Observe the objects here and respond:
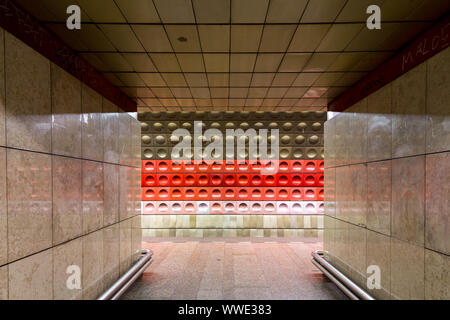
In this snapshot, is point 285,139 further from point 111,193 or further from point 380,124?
point 111,193

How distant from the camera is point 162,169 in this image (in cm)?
777

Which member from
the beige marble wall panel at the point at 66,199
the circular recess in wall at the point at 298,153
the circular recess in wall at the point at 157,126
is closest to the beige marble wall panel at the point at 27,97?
the beige marble wall panel at the point at 66,199

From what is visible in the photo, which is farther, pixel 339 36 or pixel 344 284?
pixel 344 284

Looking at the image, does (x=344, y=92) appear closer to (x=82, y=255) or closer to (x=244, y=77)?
(x=244, y=77)

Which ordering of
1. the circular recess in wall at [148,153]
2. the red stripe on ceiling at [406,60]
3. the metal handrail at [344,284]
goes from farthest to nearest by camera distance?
the circular recess in wall at [148,153] < the metal handrail at [344,284] < the red stripe on ceiling at [406,60]

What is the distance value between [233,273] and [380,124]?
369cm

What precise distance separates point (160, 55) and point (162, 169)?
5.11m

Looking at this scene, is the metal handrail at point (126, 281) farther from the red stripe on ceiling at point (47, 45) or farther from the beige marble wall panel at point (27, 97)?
the red stripe on ceiling at point (47, 45)

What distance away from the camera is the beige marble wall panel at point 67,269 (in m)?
2.52

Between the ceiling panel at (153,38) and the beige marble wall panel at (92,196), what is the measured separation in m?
1.66

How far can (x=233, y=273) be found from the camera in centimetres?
485

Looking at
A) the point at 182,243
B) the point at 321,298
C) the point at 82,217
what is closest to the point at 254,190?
the point at 182,243

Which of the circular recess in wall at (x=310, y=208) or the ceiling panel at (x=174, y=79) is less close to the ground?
the ceiling panel at (x=174, y=79)

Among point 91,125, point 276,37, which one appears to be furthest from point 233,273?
point 276,37
